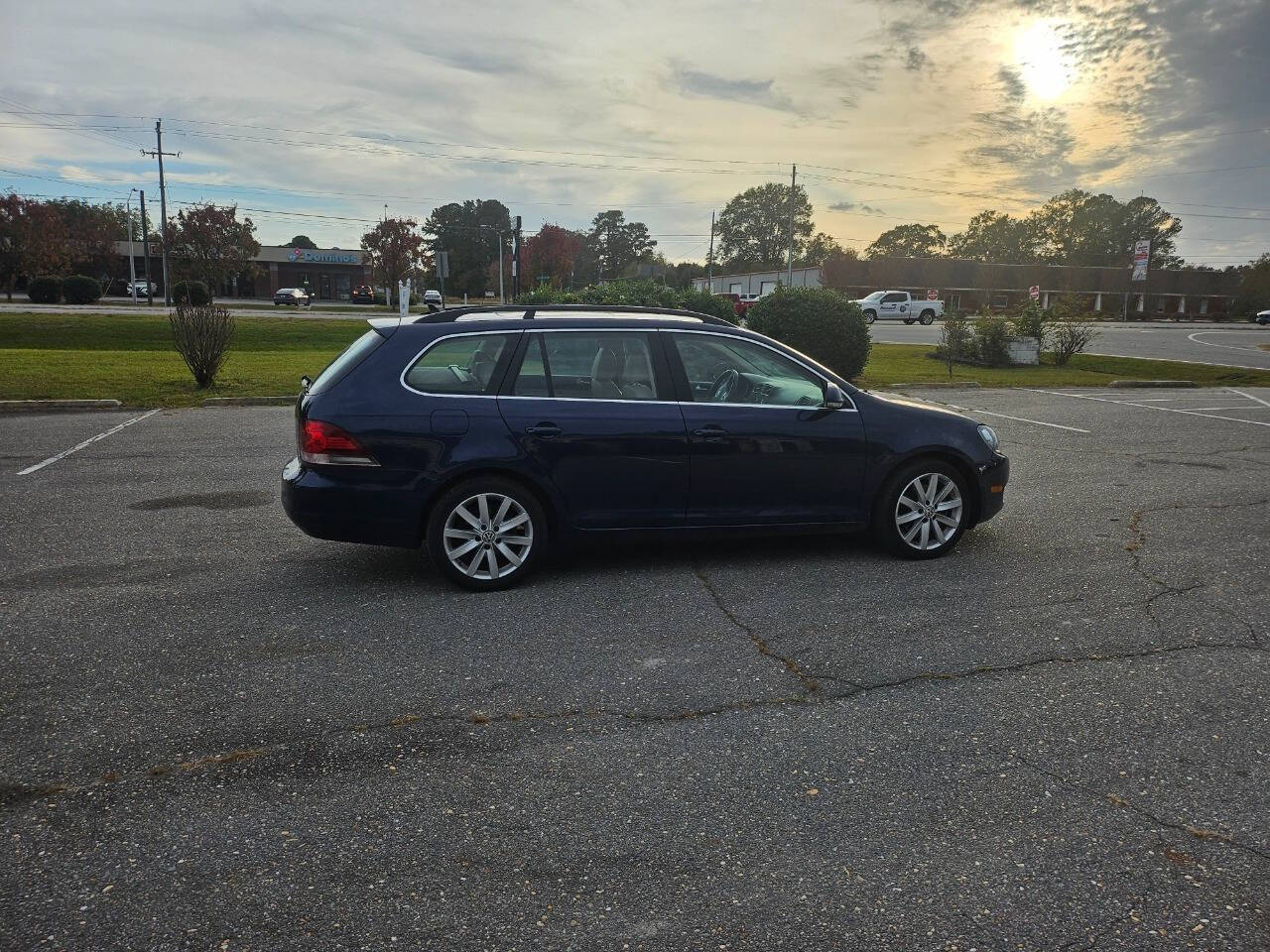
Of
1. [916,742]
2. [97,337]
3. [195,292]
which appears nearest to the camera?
[916,742]

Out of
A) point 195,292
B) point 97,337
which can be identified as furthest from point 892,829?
point 195,292

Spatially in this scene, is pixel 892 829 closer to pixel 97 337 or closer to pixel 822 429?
pixel 822 429

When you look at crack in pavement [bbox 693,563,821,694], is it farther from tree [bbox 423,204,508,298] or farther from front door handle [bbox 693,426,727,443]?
tree [bbox 423,204,508,298]

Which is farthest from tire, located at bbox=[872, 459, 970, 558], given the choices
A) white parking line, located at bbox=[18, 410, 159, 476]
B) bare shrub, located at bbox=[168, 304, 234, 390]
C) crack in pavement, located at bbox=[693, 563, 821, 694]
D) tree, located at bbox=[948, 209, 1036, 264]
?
tree, located at bbox=[948, 209, 1036, 264]

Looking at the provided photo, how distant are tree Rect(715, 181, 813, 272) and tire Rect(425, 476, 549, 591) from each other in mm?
131038

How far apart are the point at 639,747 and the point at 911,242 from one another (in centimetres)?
13275

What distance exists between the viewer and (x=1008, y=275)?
3147 inches

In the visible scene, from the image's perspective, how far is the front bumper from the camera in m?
6.21

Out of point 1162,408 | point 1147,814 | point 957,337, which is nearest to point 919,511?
point 1147,814

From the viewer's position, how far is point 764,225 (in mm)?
133625

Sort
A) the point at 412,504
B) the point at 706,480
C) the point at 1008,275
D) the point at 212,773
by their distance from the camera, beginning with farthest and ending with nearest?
the point at 1008,275
the point at 706,480
the point at 412,504
the point at 212,773

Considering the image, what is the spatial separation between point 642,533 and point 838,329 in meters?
13.1

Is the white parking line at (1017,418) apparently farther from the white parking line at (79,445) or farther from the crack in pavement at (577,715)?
the white parking line at (79,445)

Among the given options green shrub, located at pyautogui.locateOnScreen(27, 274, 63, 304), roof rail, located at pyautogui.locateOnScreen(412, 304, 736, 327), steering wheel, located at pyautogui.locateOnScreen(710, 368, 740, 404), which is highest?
green shrub, located at pyautogui.locateOnScreen(27, 274, 63, 304)
